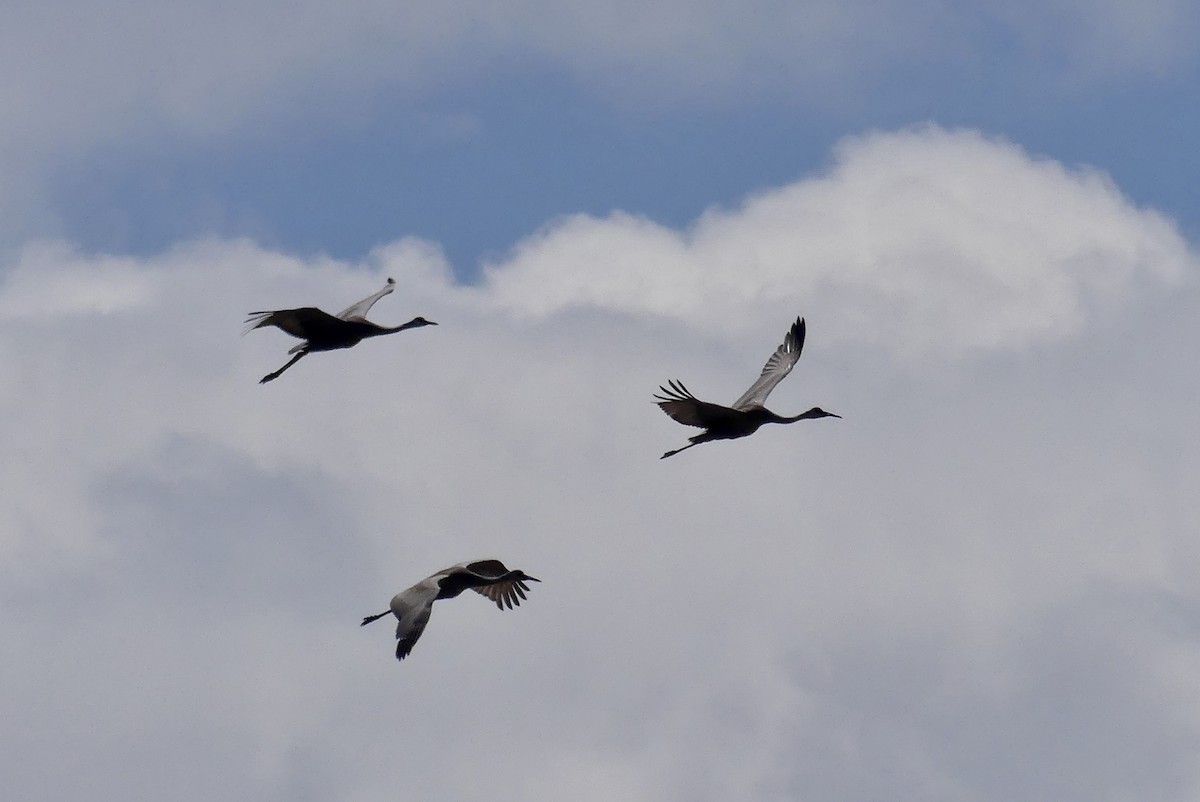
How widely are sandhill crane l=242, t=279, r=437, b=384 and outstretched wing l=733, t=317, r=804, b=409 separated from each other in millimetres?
6522

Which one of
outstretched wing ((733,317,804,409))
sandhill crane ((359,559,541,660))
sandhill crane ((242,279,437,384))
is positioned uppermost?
outstretched wing ((733,317,804,409))

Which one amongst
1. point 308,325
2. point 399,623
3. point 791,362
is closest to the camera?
point 399,623

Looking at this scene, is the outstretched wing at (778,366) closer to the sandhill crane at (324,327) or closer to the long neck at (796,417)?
the long neck at (796,417)

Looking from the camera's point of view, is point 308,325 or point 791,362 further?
point 791,362

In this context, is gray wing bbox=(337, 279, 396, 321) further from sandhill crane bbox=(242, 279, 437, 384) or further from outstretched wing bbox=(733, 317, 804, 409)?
outstretched wing bbox=(733, 317, 804, 409)

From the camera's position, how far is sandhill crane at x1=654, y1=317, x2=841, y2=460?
38.1 meters

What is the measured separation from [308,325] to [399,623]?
6447 millimetres

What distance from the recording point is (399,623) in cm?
3556

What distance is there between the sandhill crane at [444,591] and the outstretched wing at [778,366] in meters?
5.73

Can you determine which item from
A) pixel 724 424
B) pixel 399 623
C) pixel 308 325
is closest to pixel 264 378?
pixel 308 325

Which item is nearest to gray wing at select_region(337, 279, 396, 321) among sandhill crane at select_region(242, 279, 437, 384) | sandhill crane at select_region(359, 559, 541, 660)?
sandhill crane at select_region(242, 279, 437, 384)

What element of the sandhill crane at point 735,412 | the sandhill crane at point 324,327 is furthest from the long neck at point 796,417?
the sandhill crane at point 324,327

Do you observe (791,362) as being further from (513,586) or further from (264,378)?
(264,378)

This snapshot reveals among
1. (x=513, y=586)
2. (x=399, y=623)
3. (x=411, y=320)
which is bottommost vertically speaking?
(x=399, y=623)
